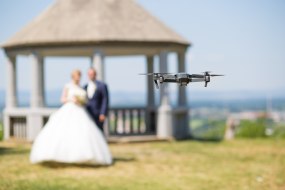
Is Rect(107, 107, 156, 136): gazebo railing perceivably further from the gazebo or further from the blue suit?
the blue suit

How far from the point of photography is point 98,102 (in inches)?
434

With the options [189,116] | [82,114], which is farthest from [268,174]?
[189,116]

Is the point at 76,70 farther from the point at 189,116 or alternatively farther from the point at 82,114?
the point at 189,116

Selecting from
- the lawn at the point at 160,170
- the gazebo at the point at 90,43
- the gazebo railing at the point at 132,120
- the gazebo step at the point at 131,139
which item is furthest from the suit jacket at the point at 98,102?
the gazebo railing at the point at 132,120

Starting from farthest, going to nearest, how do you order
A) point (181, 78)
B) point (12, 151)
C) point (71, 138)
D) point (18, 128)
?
1. point (18, 128)
2. point (12, 151)
3. point (71, 138)
4. point (181, 78)

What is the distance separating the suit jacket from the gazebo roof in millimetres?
5279

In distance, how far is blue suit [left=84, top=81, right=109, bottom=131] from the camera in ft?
35.8

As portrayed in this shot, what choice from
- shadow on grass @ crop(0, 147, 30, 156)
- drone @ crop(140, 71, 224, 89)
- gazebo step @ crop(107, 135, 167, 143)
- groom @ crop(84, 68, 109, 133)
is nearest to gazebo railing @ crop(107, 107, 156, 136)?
gazebo step @ crop(107, 135, 167, 143)

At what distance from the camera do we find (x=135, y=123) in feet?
65.2

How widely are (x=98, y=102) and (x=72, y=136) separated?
1.38 m

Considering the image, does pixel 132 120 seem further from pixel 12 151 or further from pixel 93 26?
pixel 12 151

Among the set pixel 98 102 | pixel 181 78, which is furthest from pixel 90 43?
pixel 181 78

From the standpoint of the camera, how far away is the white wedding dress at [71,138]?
9828 millimetres

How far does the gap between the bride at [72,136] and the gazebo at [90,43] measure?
6.00 meters
